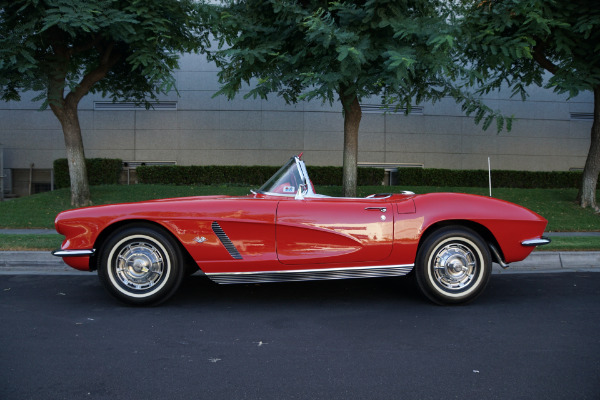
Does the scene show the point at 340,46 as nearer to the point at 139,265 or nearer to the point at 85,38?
the point at 139,265

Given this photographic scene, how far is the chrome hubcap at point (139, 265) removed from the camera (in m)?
4.05

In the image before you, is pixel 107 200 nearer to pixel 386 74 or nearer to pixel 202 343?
pixel 386 74

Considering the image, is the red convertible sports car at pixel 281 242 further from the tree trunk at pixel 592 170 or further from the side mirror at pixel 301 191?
the tree trunk at pixel 592 170

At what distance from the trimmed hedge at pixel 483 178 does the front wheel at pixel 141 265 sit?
534 inches

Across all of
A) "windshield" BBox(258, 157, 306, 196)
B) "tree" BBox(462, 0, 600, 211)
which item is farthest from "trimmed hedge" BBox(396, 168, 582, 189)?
"windshield" BBox(258, 157, 306, 196)

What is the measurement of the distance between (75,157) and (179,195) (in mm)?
2839

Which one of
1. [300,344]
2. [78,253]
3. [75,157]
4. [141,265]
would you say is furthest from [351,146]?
[300,344]

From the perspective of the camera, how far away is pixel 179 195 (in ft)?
42.9

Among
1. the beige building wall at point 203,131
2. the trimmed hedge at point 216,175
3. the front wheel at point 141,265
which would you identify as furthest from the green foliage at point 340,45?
the beige building wall at point 203,131

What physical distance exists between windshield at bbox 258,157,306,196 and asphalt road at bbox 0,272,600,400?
1052mm

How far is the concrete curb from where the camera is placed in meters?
5.93

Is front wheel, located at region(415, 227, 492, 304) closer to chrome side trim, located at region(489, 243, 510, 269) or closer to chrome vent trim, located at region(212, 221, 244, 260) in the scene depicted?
chrome side trim, located at region(489, 243, 510, 269)

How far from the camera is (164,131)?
1770 centimetres

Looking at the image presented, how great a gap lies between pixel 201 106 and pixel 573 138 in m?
15.3
